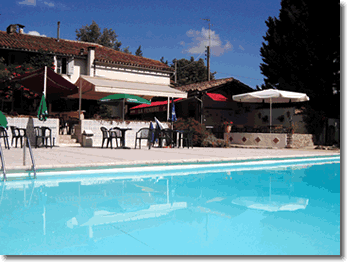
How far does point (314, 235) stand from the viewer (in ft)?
10.3

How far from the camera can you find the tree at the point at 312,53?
65.6 ft

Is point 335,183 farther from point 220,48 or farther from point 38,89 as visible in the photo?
point 220,48

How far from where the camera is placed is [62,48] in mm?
24641

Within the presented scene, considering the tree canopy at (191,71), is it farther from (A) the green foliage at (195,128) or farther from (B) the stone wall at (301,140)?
(A) the green foliage at (195,128)

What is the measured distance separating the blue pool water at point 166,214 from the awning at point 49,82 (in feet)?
25.5

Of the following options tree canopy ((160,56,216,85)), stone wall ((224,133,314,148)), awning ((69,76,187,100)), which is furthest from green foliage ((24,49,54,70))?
tree canopy ((160,56,216,85))

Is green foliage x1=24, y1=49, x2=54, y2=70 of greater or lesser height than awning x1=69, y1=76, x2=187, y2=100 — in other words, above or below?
above

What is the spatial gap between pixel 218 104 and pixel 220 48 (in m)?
16.8

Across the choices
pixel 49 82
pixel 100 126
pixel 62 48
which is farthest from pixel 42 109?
pixel 62 48

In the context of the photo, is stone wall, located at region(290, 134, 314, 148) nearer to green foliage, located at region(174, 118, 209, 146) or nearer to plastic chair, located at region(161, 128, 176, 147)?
green foliage, located at region(174, 118, 209, 146)

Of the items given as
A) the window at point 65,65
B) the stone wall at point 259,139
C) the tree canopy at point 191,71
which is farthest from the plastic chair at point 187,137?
the tree canopy at point 191,71

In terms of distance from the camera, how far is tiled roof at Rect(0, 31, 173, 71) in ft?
72.6

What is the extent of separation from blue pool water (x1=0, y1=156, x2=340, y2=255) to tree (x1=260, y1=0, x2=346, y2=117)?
594 inches

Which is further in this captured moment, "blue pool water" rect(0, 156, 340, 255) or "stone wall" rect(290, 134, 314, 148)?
"stone wall" rect(290, 134, 314, 148)
